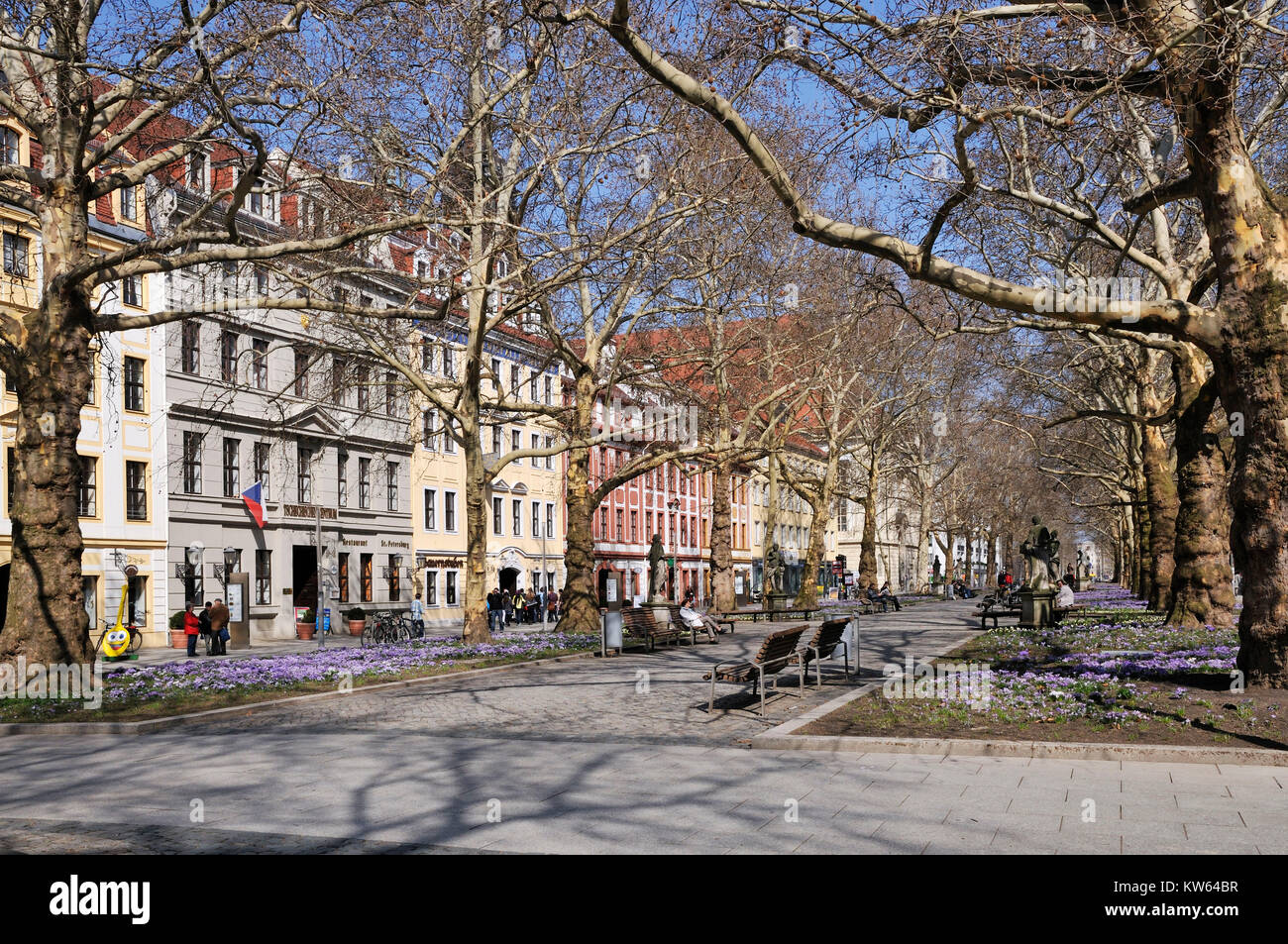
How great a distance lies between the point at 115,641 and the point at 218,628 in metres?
3.54

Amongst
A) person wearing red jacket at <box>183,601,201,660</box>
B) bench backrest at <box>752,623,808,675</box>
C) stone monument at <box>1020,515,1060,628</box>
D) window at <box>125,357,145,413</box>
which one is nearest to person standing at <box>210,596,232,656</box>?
person wearing red jacket at <box>183,601,201,660</box>

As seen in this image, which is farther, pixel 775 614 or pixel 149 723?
pixel 775 614

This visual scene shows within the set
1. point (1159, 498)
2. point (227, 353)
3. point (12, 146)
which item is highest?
point (12, 146)

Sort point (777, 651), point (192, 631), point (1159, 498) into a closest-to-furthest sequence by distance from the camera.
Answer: point (777, 651) → point (1159, 498) → point (192, 631)

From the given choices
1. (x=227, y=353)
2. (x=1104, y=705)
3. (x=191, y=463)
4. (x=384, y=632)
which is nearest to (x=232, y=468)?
(x=191, y=463)

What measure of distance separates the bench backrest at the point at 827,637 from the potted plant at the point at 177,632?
25.3m

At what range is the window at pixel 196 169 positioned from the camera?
1894cm

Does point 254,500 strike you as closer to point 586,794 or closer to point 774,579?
point 774,579

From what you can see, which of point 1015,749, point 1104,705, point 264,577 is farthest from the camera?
point 264,577

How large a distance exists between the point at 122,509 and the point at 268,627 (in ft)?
25.0

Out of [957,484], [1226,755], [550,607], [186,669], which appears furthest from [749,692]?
[957,484]

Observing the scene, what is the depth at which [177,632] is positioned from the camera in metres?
35.6

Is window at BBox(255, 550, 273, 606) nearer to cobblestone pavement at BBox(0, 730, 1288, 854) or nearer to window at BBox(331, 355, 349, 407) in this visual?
window at BBox(331, 355, 349, 407)

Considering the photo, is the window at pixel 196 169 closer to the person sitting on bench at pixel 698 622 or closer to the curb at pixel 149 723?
the curb at pixel 149 723
